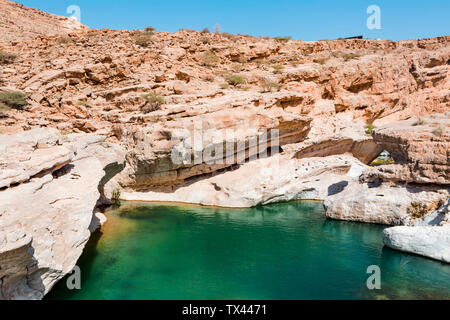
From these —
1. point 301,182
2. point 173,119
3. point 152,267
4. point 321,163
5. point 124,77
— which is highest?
point 124,77

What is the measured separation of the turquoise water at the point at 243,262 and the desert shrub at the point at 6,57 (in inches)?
533

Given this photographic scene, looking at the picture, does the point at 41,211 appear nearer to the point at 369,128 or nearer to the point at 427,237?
the point at 427,237

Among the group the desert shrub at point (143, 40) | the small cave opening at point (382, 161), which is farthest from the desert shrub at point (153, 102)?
the small cave opening at point (382, 161)

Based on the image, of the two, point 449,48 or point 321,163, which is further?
point 449,48

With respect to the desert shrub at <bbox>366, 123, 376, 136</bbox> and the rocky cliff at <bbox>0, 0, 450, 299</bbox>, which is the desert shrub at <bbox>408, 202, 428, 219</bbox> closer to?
the rocky cliff at <bbox>0, 0, 450, 299</bbox>

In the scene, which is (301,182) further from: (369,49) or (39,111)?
(369,49)

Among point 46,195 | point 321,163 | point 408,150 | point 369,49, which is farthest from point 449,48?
point 46,195

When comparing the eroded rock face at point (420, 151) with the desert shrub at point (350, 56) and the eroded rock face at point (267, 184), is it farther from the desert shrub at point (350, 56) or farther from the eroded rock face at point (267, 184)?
the desert shrub at point (350, 56)

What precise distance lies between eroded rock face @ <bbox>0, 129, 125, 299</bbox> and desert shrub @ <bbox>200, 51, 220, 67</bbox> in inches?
548

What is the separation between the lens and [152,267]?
8383 mm

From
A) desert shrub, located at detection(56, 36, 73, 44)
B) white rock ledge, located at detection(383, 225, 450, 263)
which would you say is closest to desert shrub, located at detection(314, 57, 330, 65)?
white rock ledge, located at detection(383, 225, 450, 263)

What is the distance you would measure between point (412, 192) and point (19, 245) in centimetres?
1258

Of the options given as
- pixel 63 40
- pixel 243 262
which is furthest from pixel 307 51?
pixel 243 262

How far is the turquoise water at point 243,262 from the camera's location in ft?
23.6
